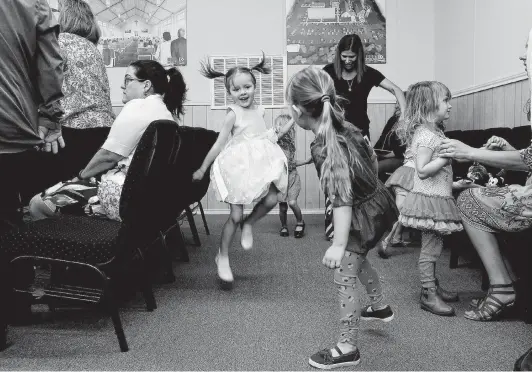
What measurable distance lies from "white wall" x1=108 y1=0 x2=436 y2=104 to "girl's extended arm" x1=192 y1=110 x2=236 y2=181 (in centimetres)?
291

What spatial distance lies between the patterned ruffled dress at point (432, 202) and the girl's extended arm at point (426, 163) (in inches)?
1.0

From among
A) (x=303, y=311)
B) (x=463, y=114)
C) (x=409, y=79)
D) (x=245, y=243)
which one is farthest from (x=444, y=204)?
(x=409, y=79)

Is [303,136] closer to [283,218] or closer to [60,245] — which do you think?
[283,218]

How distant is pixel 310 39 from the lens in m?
6.12

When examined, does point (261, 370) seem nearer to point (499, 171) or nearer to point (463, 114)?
point (499, 171)

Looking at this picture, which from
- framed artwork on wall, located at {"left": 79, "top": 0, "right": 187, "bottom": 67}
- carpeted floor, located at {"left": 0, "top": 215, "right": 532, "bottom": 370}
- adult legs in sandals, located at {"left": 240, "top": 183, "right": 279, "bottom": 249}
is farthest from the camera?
framed artwork on wall, located at {"left": 79, "top": 0, "right": 187, "bottom": 67}

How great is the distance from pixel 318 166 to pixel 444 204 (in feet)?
2.95

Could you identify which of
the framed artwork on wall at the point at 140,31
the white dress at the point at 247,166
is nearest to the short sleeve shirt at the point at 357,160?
the white dress at the point at 247,166

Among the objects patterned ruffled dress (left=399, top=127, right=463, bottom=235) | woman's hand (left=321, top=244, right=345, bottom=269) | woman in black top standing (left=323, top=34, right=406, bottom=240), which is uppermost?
woman in black top standing (left=323, top=34, right=406, bottom=240)

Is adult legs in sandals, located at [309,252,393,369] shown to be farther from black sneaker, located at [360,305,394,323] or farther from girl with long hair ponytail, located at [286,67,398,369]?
black sneaker, located at [360,305,394,323]

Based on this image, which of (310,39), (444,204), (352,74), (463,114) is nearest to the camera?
(444,204)

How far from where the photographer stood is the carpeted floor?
82.2 inches

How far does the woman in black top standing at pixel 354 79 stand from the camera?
15.3 feet

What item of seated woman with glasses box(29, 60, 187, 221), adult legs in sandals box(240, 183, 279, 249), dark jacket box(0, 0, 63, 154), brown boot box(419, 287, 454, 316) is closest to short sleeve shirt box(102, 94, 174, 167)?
seated woman with glasses box(29, 60, 187, 221)
